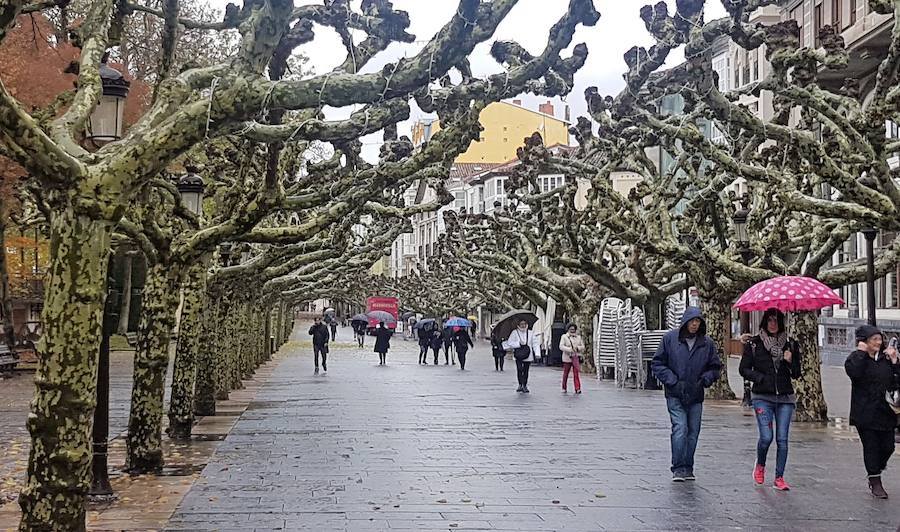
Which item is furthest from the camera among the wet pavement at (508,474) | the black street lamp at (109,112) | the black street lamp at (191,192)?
the black street lamp at (191,192)

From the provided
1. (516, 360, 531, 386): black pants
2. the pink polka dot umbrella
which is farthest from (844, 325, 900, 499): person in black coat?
(516, 360, 531, 386): black pants

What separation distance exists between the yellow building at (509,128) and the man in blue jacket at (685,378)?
92.6m

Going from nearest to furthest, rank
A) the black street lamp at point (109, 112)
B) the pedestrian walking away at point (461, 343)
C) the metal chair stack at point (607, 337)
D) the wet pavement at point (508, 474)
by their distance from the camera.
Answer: the wet pavement at point (508, 474) → the black street lamp at point (109, 112) → the metal chair stack at point (607, 337) → the pedestrian walking away at point (461, 343)

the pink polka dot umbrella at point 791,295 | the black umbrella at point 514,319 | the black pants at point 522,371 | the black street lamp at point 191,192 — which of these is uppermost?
the black street lamp at point 191,192

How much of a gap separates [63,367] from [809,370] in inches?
570

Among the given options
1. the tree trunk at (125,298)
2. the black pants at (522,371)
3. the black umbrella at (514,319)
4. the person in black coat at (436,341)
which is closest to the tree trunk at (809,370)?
the black pants at (522,371)

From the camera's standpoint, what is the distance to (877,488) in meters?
11.6

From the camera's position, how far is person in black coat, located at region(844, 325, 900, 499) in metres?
11.5

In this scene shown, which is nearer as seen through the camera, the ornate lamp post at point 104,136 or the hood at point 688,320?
the ornate lamp post at point 104,136

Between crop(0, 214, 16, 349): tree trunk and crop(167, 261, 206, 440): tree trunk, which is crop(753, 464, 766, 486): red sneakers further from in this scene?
crop(0, 214, 16, 349): tree trunk

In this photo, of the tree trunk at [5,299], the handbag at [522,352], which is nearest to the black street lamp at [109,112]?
the handbag at [522,352]

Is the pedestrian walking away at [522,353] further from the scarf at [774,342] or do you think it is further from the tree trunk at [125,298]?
the tree trunk at [125,298]

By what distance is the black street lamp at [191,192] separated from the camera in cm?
1564

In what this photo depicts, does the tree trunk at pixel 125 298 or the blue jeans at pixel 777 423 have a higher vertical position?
the tree trunk at pixel 125 298
